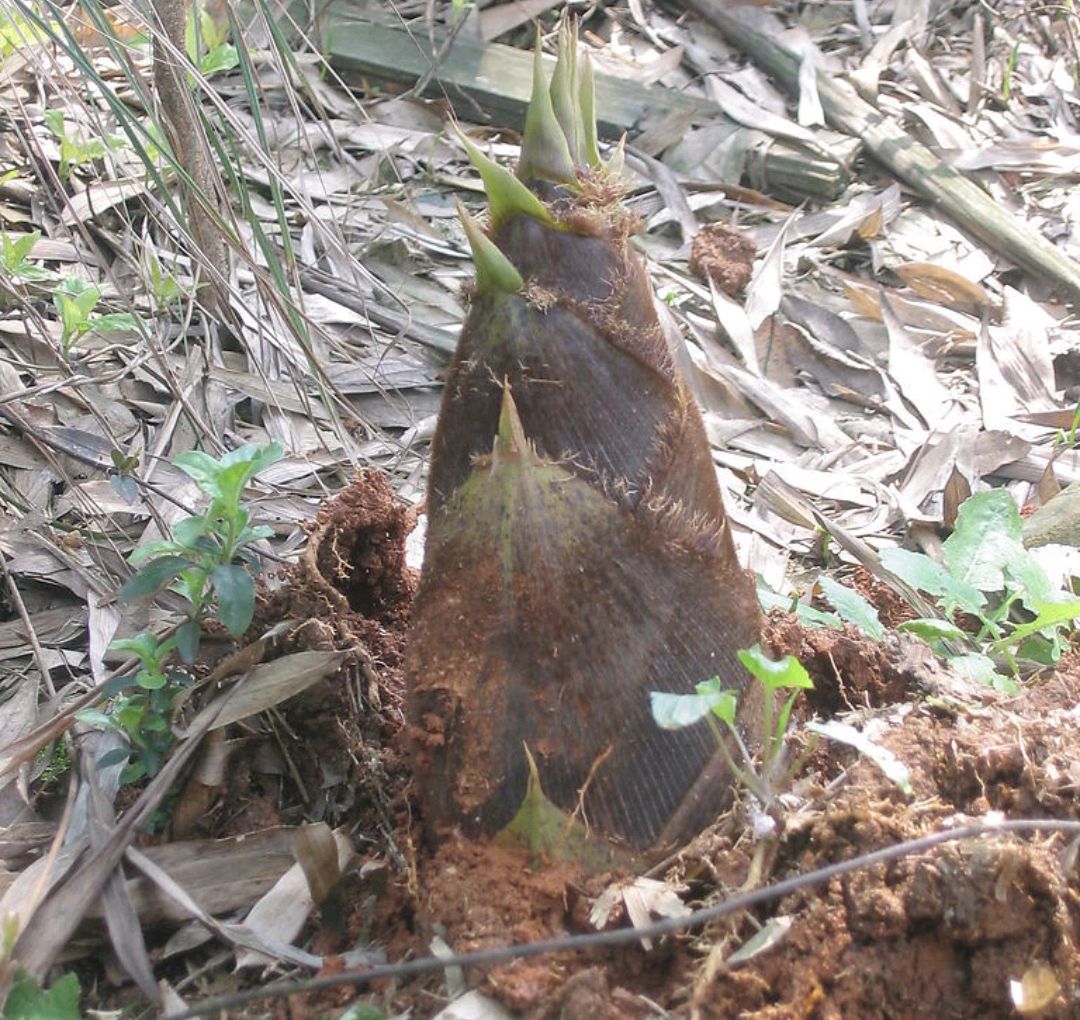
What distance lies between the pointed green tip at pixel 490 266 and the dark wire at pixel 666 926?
27.8 inches

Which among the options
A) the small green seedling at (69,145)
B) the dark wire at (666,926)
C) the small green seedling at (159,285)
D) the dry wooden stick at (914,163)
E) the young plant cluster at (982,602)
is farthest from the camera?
the dry wooden stick at (914,163)

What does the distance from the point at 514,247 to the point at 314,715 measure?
0.81m

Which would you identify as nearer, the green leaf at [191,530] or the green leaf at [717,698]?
the green leaf at [717,698]

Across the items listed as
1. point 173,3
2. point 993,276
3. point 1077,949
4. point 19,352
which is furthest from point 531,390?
point 993,276

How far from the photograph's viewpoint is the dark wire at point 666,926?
115 cm

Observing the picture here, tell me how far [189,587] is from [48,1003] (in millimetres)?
588

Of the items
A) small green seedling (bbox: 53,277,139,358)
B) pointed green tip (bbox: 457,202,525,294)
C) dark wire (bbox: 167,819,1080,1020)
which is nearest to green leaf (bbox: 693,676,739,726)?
dark wire (bbox: 167,819,1080,1020)

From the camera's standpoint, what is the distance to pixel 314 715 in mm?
1779

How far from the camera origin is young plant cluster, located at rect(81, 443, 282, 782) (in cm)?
163

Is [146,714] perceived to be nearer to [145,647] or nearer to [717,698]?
[145,647]

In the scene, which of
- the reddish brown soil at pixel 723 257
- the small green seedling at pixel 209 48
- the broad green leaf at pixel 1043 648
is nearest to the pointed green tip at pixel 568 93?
the broad green leaf at pixel 1043 648

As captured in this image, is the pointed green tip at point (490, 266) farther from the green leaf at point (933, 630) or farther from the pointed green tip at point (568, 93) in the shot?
the green leaf at point (933, 630)

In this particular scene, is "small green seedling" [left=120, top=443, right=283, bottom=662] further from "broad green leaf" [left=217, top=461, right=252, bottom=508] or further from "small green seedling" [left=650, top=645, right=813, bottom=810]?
"small green seedling" [left=650, top=645, right=813, bottom=810]

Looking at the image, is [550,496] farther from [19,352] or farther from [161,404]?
[19,352]
